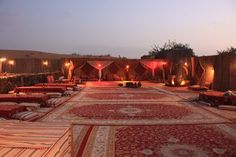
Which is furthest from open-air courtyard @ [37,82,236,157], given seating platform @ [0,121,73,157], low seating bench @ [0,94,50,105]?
seating platform @ [0,121,73,157]

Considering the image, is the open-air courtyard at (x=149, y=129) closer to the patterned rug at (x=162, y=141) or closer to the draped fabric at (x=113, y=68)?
the patterned rug at (x=162, y=141)

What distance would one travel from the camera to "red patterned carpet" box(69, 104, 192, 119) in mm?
9688

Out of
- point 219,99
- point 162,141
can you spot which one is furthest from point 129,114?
point 219,99

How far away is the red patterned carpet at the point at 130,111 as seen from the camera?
31.8ft

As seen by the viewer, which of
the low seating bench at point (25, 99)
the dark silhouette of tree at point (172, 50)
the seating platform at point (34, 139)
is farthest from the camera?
the dark silhouette of tree at point (172, 50)

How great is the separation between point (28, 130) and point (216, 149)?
389cm

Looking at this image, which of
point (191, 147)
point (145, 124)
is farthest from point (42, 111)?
point (191, 147)

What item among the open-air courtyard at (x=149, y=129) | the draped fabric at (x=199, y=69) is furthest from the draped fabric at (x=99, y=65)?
the open-air courtyard at (x=149, y=129)

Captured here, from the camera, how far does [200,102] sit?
44.1ft

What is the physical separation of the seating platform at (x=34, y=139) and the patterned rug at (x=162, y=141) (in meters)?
1.36

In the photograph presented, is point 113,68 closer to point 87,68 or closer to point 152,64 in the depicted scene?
point 87,68

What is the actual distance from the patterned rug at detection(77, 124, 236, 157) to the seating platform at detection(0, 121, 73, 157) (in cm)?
136

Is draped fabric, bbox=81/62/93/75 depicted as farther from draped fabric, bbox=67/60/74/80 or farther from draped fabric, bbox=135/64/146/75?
draped fabric, bbox=135/64/146/75

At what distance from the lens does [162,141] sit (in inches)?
258
